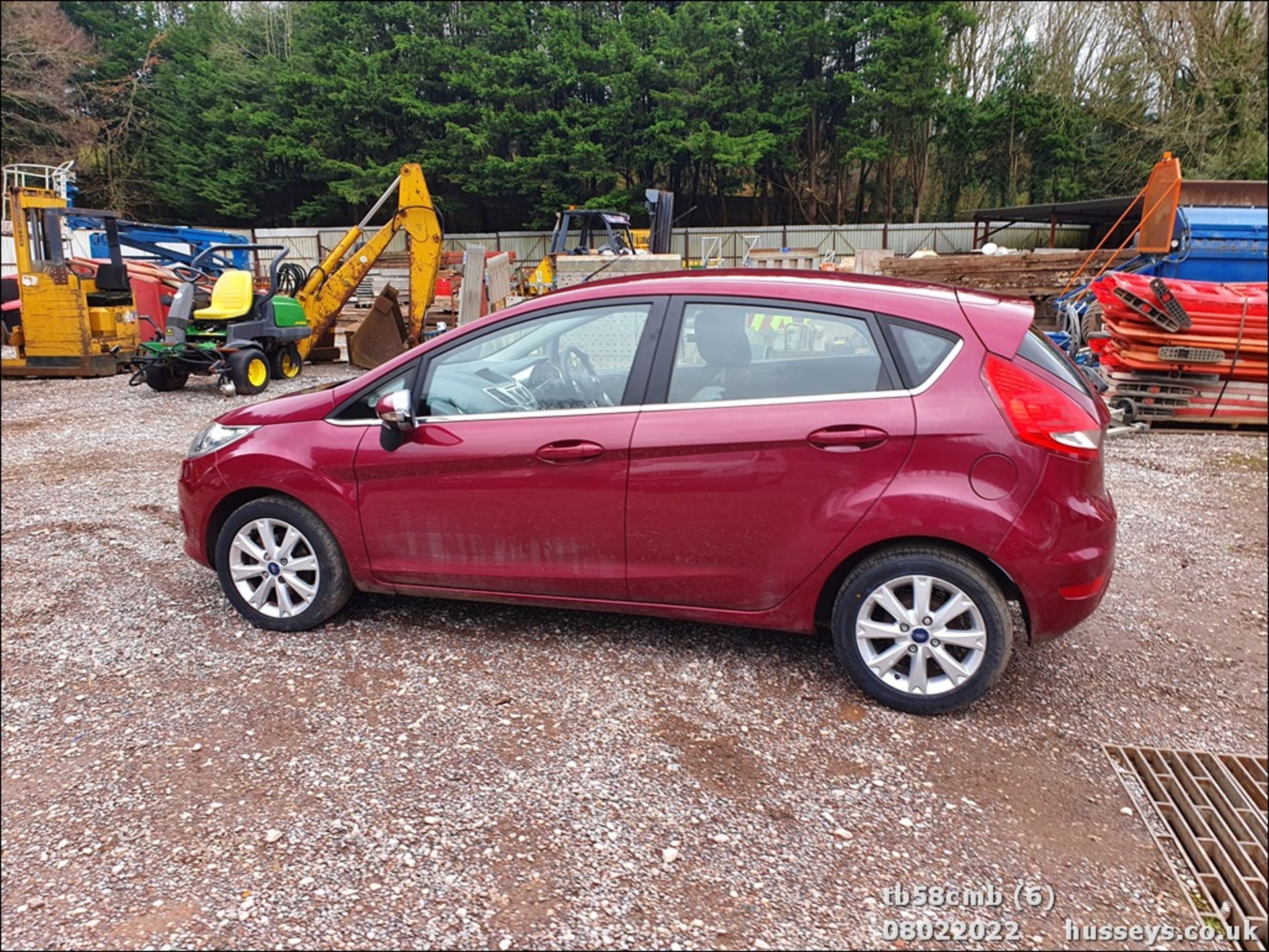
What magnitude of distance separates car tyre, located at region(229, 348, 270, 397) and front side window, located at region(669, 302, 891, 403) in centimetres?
903

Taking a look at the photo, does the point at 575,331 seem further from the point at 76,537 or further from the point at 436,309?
the point at 436,309

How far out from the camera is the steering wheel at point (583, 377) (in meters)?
3.57

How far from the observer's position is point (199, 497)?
402 centimetres

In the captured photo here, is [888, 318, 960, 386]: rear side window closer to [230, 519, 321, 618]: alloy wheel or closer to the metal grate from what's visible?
the metal grate

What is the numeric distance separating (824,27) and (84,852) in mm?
32608

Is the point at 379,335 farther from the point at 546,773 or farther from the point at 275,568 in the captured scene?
the point at 546,773

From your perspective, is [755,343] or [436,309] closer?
[755,343]

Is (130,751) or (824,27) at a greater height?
(824,27)

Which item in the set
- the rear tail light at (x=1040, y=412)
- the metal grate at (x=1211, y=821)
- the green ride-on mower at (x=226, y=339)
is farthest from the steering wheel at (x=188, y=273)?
the metal grate at (x=1211, y=821)

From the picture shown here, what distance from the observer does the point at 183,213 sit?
1289 inches

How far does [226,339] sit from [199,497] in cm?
827

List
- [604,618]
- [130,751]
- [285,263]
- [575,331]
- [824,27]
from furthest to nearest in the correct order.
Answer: [824,27]
[285,263]
[604,618]
[575,331]
[130,751]

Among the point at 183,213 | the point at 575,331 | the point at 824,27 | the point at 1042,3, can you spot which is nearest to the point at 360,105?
the point at 183,213

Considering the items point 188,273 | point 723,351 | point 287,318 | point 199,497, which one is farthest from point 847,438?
point 188,273
